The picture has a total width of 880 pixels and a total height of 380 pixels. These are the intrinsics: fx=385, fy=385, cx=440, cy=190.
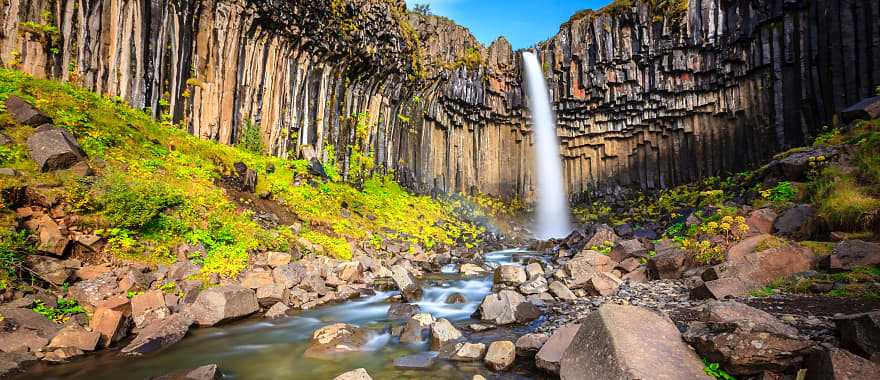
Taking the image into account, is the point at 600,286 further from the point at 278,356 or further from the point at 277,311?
the point at 277,311

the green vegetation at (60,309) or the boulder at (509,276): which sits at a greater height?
the green vegetation at (60,309)

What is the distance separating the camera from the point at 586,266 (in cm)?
1221

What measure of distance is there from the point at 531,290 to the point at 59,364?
9.85 meters

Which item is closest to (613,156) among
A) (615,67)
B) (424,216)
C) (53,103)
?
(615,67)

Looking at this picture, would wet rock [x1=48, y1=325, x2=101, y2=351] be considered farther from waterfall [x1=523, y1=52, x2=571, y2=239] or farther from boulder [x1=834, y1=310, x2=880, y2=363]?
waterfall [x1=523, y1=52, x2=571, y2=239]

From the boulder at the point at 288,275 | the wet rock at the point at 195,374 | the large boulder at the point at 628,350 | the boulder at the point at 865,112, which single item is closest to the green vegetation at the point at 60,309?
the wet rock at the point at 195,374

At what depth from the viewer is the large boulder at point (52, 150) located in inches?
341

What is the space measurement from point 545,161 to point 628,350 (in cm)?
3414

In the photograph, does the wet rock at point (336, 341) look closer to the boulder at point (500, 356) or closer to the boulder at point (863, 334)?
the boulder at point (500, 356)

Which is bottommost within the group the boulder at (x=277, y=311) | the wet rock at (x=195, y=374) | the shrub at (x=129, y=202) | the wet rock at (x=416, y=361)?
the wet rock at (x=416, y=361)

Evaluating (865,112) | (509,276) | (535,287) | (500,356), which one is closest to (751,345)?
(500,356)

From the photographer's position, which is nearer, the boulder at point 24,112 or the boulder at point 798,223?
the boulder at point 24,112

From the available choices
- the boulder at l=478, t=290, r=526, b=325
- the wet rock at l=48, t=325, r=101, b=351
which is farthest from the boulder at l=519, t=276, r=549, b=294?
the wet rock at l=48, t=325, r=101, b=351

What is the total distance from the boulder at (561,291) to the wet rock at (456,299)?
254 cm
